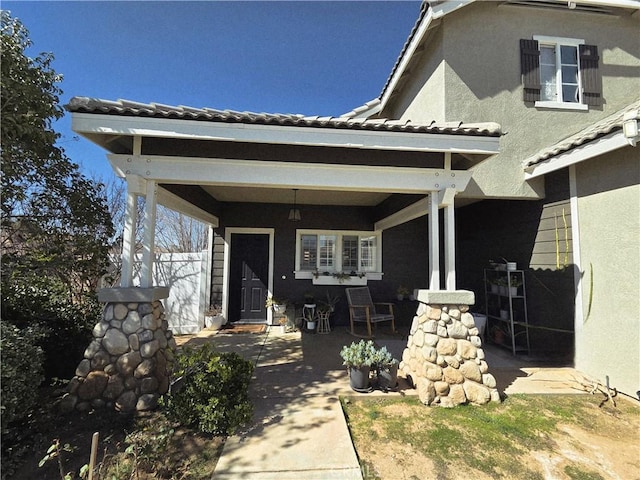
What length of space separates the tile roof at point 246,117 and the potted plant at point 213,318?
4.48 metres

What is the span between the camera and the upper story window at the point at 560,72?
495cm

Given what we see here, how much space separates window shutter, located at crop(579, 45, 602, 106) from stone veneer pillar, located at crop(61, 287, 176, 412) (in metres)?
7.07

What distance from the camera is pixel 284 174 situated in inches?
138

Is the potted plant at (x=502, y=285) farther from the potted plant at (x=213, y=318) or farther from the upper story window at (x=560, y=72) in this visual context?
the potted plant at (x=213, y=318)

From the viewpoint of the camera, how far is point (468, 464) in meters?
2.29

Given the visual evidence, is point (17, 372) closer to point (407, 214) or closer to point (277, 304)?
point (277, 304)

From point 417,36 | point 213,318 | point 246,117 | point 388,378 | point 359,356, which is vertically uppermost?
point 417,36

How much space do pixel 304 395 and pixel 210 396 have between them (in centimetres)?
106

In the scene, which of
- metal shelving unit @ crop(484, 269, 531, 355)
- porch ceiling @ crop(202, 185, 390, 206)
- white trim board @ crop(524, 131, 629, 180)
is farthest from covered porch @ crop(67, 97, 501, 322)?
metal shelving unit @ crop(484, 269, 531, 355)

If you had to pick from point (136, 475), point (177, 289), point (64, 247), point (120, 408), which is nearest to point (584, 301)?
point (136, 475)

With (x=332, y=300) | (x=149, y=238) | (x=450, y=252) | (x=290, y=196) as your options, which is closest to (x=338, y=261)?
(x=332, y=300)

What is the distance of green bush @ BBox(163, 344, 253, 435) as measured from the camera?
258cm

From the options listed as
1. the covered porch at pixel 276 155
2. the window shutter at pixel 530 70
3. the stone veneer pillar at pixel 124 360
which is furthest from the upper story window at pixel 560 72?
the stone veneer pillar at pixel 124 360

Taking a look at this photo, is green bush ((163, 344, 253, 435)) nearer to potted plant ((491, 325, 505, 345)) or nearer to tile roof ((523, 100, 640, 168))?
potted plant ((491, 325, 505, 345))
